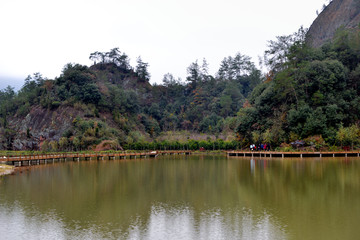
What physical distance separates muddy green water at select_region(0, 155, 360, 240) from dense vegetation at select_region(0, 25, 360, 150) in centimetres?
2750

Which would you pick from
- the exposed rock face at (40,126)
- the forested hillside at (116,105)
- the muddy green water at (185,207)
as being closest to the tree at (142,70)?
the forested hillside at (116,105)

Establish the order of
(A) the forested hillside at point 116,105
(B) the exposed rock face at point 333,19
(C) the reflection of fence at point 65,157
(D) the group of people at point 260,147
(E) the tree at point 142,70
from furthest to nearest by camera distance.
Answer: (E) the tree at point 142,70 → (B) the exposed rock face at point 333,19 → (A) the forested hillside at point 116,105 → (D) the group of people at point 260,147 → (C) the reflection of fence at point 65,157

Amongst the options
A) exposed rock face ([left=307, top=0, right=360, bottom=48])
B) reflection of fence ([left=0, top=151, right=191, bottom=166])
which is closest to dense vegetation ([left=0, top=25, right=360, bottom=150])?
reflection of fence ([left=0, top=151, right=191, bottom=166])

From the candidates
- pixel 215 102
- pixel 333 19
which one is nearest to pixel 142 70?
pixel 215 102

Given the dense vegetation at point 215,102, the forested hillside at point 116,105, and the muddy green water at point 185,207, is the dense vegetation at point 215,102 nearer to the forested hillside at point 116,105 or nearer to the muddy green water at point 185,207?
the forested hillside at point 116,105

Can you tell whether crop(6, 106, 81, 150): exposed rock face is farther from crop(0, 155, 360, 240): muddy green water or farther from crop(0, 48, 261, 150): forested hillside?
crop(0, 155, 360, 240): muddy green water

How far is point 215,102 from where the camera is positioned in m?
100

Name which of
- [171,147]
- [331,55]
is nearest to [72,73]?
[171,147]

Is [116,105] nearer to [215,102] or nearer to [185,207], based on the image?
[215,102]

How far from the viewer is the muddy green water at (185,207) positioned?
15273 mm

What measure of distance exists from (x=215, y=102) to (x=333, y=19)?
118 ft

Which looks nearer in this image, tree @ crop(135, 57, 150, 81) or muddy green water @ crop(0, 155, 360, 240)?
muddy green water @ crop(0, 155, 360, 240)

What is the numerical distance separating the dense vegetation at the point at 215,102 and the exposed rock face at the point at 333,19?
15.1m

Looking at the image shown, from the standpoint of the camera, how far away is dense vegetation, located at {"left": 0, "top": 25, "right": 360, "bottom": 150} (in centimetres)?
5674
